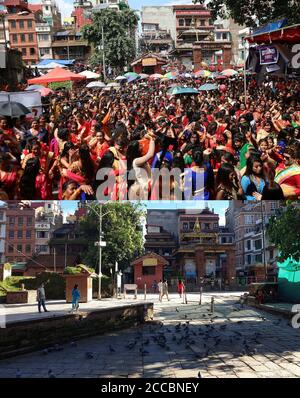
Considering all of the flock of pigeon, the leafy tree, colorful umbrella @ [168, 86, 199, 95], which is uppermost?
the leafy tree

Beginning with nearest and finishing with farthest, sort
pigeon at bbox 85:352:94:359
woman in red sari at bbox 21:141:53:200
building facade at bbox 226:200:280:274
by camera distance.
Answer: pigeon at bbox 85:352:94:359
building facade at bbox 226:200:280:274
woman in red sari at bbox 21:141:53:200

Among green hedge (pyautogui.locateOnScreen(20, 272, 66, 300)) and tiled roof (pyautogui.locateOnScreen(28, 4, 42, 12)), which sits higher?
tiled roof (pyautogui.locateOnScreen(28, 4, 42, 12))

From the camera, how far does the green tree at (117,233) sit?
18.1 feet

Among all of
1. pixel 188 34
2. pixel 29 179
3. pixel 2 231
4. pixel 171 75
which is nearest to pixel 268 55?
pixel 188 34

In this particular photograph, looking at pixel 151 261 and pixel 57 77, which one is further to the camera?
pixel 57 77

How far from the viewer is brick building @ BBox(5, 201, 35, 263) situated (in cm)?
531

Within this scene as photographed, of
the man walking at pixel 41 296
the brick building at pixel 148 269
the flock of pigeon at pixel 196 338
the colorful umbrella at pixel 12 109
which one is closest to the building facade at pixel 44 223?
the man walking at pixel 41 296

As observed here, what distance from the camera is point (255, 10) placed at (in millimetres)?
7938

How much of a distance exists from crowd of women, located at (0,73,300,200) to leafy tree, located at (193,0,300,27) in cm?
133

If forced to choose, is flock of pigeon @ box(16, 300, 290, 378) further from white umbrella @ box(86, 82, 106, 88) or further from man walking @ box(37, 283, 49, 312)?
white umbrella @ box(86, 82, 106, 88)

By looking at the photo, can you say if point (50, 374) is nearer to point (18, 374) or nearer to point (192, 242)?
Result: point (18, 374)

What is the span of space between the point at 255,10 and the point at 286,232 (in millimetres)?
3556

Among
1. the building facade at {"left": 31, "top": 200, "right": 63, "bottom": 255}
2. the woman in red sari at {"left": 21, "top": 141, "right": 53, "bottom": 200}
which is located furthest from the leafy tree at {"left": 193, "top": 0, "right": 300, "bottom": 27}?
the building facade at {"left": 31, "top": 200, "right": 63, "bottom": 255}
